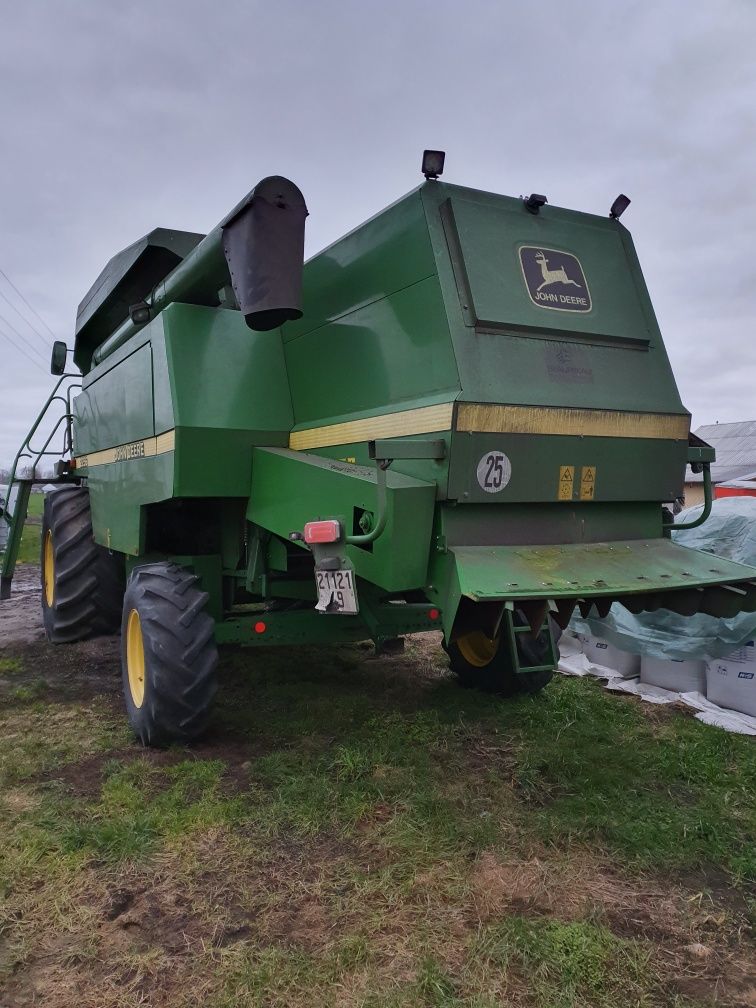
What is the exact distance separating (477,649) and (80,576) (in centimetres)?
319

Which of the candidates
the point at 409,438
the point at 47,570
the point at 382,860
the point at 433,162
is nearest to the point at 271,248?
the point at 433,162

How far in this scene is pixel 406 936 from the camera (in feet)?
7.98

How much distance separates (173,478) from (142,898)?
200 cm

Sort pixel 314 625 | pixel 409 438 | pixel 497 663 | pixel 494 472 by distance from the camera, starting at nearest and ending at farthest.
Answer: pixel 494 472
pixel 409 438
pixel 314 625
pixel 497 663

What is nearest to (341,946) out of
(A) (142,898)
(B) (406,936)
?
(B) (406,936)

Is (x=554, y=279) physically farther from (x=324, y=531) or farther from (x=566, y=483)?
(x=324, y=531)

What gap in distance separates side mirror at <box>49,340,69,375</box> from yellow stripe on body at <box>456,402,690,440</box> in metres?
5.05

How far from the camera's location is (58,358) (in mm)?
7141

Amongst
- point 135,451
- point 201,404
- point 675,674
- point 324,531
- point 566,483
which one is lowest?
point 675,674

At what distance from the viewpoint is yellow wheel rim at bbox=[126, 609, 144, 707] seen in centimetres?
436

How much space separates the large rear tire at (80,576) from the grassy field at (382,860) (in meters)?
1.64

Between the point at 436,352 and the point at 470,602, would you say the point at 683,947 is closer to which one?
the point at 470,602

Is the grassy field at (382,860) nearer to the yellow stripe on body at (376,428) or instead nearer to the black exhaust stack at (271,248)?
the yellow stripe on body at (376,428)

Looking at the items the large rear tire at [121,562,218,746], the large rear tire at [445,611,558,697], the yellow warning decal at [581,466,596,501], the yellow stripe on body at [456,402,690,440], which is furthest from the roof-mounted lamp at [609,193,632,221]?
the large rear tire at [121,562,218,746]
